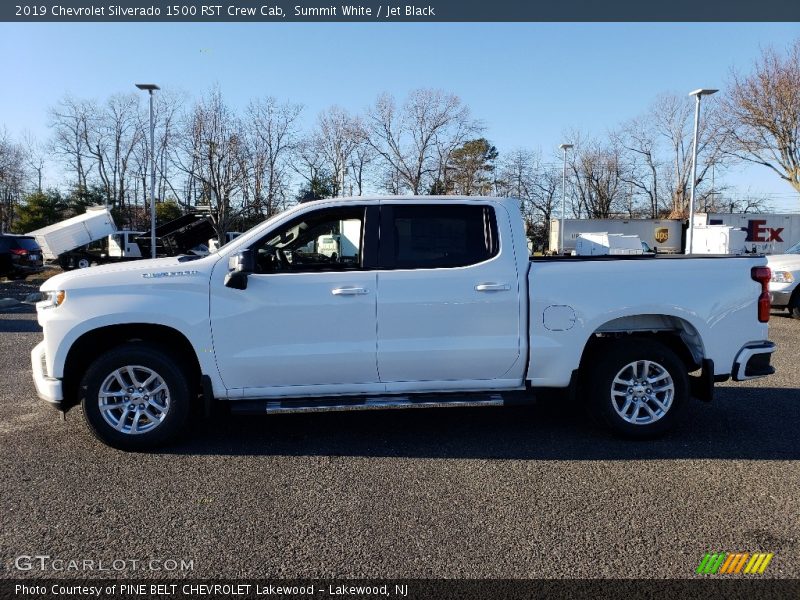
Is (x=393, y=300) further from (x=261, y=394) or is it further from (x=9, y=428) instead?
Result: (x=9, y=428)

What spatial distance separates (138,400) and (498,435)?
116 inches

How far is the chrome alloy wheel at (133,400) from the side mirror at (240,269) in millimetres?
931

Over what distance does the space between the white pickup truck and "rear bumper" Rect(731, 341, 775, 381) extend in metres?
0.01

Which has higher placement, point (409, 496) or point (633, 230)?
point (633, 230)

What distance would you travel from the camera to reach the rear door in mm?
4859

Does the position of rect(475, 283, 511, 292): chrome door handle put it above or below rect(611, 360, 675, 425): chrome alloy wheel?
above

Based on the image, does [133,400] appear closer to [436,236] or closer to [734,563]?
[436,236]

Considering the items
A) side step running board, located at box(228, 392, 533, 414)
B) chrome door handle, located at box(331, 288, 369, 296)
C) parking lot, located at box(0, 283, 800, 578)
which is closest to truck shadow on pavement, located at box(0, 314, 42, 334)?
parking lot, located at box(0, 283, 800, 578)

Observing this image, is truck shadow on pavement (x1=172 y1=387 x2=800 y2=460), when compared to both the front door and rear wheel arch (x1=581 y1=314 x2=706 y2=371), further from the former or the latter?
rear wheel arch (x1=581 y1=314 x2=706 y2=371)

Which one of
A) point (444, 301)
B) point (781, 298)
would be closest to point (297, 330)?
point (444, 301)

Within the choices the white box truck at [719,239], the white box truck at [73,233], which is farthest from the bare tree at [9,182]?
the white box truck at [719,239]

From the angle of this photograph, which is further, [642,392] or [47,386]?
[642,392]

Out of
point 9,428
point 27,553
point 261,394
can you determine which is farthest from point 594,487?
point 9,428

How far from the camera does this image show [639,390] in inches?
201
